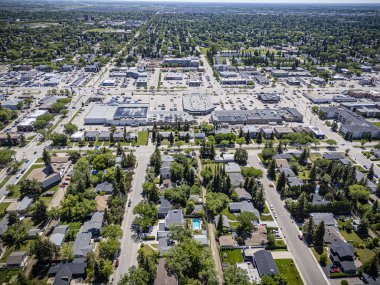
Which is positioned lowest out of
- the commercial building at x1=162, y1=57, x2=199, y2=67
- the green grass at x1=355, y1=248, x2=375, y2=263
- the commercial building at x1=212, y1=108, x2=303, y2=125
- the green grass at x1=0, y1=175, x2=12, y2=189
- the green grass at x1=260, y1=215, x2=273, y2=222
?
the green grass at x1=355, y1=248, x2=375, y2=263

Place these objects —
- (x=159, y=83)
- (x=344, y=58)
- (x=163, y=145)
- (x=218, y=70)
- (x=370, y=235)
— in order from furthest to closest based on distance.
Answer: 1. (x=344, y=58)
2. (x=218, y=70)
3. (x=159, y=83)
4. (x=163, y=145)
5. (x=370, y=235)

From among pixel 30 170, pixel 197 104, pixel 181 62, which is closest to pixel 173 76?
pixel 181 62

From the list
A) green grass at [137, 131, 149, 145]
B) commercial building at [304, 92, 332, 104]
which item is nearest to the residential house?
green grass at [137, 131, 149, 145]

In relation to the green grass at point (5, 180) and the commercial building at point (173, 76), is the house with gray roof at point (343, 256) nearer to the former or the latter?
the green grass at point (5, 180)

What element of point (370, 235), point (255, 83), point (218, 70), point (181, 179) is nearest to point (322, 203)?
point (370, 235)

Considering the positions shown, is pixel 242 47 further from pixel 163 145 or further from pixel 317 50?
pixel 163 145

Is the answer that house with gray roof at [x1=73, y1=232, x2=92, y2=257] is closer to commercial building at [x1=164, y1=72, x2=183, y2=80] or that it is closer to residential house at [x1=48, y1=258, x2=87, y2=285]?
residential house at [x1=48, y1=258, x2=87, y2=285]
